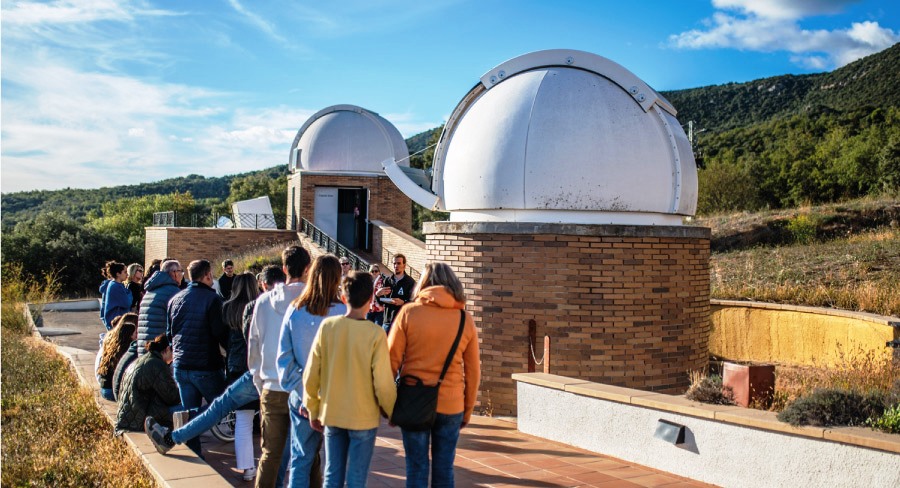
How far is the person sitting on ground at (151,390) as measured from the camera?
609 centimetres

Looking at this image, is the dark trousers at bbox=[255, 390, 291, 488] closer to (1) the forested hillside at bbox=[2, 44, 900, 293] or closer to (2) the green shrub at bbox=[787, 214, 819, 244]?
(1) the forested hillside at bbox=[2, 44, 900, 293]

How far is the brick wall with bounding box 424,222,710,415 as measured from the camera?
8281 millimetres

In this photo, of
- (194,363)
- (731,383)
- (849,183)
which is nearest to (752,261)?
(731,383)

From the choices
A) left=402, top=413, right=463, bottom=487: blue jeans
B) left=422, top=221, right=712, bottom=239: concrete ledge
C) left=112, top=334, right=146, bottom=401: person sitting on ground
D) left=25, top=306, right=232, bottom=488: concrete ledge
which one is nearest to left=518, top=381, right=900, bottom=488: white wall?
left=422, top=221, right=712, bottom=239: concrete ledge

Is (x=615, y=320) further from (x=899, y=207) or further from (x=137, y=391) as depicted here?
(x=899, y=207)

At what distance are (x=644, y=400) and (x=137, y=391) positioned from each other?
4.17m

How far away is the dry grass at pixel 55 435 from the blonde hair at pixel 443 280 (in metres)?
2.78

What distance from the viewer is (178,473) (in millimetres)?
5180

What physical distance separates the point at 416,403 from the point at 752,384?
3099 millimetres

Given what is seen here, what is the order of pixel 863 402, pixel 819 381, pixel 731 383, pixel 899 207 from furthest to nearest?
pixel 899 207, pixel 819 381, pixel 731 383, pixel 863 402

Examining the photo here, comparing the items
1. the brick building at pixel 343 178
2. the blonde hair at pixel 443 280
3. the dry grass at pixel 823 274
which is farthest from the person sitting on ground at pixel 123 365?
the brick building at pixel 343 178

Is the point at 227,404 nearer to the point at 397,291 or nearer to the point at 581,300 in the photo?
the point at 397,291

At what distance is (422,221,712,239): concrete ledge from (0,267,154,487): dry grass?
4.28m

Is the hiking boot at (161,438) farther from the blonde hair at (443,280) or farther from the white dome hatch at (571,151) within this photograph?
the white dome hatch at (571,151)
